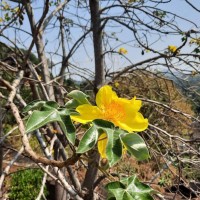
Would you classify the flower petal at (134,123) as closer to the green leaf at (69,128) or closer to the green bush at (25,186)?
the green leaf at (69,128)

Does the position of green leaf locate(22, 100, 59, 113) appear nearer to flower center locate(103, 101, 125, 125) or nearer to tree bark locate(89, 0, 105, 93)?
flower center locate(103, 101, 125, 125)

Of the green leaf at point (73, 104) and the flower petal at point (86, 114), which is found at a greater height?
the green leaf at point (73, 104)

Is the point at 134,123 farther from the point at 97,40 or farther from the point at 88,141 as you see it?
the point at 97,40

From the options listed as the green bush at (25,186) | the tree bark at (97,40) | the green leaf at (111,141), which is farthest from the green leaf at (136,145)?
the green bush at (25,186)

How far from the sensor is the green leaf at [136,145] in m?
0.55

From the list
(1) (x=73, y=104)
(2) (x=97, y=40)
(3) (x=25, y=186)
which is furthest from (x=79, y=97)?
(3) (x=25, y=186)

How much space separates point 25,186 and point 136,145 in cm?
542

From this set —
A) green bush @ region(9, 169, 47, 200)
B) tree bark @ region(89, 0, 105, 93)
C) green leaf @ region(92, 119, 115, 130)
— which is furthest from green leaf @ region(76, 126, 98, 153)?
green bush @ region(9, 169, 47, 200)

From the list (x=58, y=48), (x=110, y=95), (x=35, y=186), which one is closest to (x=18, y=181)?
(x=35, y=186)

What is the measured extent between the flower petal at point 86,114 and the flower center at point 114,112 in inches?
0.7

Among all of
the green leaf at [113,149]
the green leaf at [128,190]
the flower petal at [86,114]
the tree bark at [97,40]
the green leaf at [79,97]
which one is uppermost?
the tree bark at [97,40]

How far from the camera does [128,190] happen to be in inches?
23.0

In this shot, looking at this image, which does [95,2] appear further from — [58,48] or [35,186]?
[35,186]

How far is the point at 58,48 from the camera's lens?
9.88 feet
